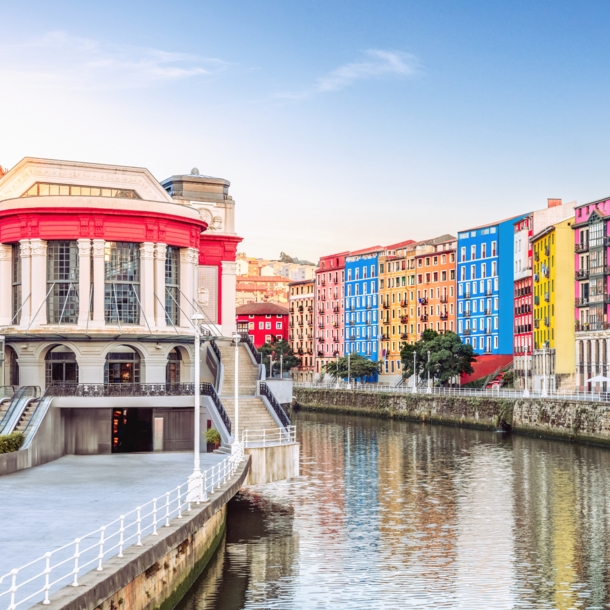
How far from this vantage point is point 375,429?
10506 cm

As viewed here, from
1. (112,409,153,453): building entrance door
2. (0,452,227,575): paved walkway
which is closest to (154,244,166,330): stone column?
(112,409,153,453): building entrance door

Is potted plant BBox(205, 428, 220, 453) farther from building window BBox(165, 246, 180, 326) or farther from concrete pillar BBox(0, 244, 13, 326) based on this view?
concrete pillar BBox(0, 244, 13, 326)

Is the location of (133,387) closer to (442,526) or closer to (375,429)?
(442,526)

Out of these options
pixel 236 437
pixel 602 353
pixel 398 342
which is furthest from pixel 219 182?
pixel 398 342

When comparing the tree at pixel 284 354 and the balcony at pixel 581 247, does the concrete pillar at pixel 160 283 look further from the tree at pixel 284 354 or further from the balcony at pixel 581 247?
the tree at pixel 284 354

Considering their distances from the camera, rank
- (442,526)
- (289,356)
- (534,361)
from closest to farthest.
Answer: (442,526)
(534,361)
(289,356)

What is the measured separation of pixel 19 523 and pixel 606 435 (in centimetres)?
5737

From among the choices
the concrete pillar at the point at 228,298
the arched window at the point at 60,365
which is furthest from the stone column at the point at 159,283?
the concrete pillar at the point at 228,298

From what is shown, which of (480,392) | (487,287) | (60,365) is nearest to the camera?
(60,365)

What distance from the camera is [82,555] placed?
2516cm

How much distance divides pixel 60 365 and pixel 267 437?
12.7 m

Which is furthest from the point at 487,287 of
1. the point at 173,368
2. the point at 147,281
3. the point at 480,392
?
the point at 147,281

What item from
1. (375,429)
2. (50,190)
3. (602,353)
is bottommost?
(375,429)

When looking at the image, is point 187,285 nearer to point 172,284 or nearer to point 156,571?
point 172,284
